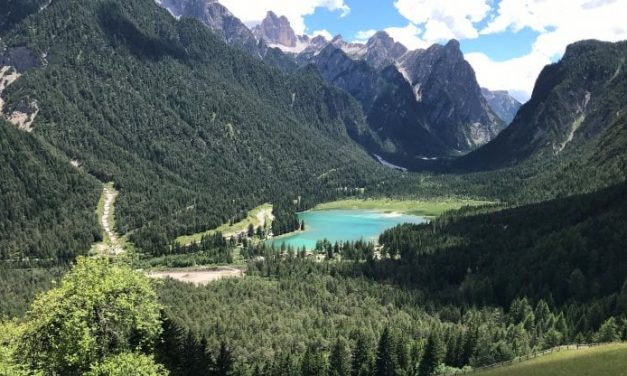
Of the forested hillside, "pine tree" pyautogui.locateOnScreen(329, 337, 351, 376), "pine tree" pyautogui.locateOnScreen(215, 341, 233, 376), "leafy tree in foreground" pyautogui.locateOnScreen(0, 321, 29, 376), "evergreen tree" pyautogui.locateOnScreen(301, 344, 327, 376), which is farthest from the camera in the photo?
the forested hillside

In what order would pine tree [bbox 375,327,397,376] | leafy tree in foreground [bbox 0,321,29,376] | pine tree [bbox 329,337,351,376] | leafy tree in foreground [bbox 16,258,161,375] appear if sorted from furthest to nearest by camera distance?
pine tree [bbox 375,327,397,376], pine tree [bbox 329,337,351,376], leafy tree in foreground [bbox 16,258,161,375], leafy tree in foreground [bbox 0,321,29,376]

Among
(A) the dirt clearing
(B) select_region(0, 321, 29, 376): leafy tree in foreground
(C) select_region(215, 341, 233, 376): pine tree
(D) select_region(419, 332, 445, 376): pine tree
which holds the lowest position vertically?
(D) select_region(419, 332, 445, 376): pine tree

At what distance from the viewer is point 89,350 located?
50.7 m

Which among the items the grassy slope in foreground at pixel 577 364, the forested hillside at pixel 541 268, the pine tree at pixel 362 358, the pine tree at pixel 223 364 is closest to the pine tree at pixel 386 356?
the pine tree at pixel 362 358

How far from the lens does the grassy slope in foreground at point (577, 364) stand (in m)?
71.4

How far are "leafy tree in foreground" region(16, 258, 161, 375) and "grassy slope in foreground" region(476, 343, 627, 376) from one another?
5340 centimetres

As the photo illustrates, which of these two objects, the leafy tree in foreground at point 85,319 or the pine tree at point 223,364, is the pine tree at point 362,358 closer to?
the pine tree at point 223,364

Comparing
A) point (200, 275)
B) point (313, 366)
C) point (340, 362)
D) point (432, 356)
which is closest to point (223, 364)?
point (313, 366)

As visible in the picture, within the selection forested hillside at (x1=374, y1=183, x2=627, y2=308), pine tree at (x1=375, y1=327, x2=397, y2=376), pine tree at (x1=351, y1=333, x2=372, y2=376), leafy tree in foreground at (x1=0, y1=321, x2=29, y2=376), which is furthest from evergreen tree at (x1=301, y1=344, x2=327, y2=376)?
forested hillside at (x1=374, y1=183, x2=627, y2=308)

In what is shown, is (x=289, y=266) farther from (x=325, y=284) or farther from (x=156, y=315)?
(x=156, y=315)

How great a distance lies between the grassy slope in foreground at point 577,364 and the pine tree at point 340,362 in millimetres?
28408

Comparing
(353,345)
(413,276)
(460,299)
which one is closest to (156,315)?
(353,345)

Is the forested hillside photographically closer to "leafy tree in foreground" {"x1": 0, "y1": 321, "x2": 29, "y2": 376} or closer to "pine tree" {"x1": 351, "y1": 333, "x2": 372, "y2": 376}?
"pine tree" {"x1": 351, "y1": 333, "x2": 372, "y2": 376}

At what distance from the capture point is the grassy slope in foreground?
7144 cm
